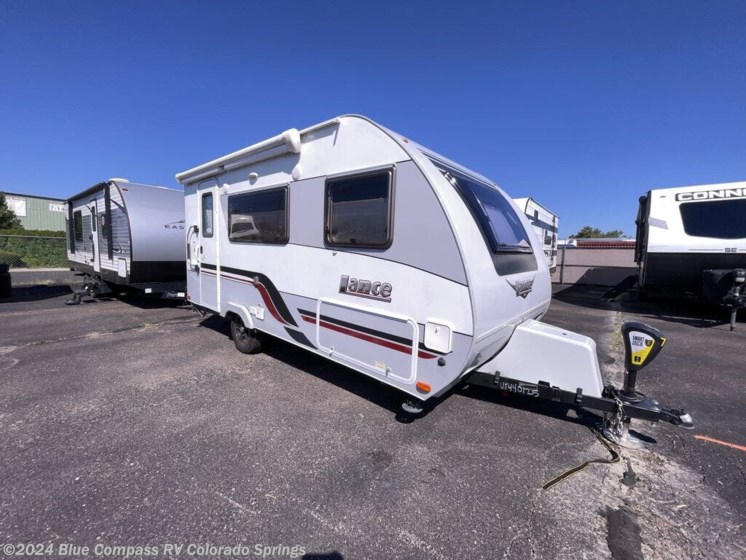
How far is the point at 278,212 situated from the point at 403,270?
1893mm

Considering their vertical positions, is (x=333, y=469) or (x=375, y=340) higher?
Result: (x=375, y=340)

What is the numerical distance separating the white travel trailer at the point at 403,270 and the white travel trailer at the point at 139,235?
457 centimetres

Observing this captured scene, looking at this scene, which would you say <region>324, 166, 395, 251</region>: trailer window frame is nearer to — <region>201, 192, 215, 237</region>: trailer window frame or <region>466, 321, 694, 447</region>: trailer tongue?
<region>466, 321, 694, 447</region>: trailer tongue

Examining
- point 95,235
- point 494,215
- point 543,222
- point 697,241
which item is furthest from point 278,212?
point 543,222

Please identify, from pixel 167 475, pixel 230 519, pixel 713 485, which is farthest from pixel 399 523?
pixel 713 485

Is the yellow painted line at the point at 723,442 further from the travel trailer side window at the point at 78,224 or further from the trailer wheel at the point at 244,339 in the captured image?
the travel trailer side window at the point at 78,224

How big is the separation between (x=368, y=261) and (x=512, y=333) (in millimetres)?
1458

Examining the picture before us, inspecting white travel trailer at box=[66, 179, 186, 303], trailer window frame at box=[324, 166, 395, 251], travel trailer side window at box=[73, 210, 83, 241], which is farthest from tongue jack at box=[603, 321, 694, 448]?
travel trailer side window at box=[73, 210, 83, 241]

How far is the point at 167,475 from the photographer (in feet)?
8.27

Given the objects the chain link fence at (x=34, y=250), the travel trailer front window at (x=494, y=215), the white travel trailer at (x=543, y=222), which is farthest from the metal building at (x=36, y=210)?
the travel trailer front window at (x=494, y=215)

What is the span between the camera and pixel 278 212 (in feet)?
13.2

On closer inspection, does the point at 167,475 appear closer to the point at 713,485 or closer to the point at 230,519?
the point at 230,519

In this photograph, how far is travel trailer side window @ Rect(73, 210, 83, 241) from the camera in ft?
32.7

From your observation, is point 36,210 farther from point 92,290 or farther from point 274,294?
point 274,294
